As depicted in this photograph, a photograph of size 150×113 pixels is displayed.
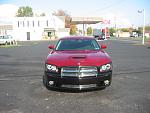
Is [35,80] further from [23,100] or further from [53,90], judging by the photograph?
[23,100]

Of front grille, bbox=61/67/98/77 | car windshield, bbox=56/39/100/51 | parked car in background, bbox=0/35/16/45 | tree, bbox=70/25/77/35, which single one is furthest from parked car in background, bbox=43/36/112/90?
tree, bbox=70/25/77/35

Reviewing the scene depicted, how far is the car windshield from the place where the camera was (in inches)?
327

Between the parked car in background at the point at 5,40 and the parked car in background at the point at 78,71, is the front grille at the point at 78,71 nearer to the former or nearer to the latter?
the parked car in background at the point at 78,71

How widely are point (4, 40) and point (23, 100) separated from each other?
36760 millimetres

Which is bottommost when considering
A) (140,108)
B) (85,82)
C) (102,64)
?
(140,108)

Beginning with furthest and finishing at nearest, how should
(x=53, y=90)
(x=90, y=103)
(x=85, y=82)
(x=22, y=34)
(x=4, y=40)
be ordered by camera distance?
(x=22, y=34) → (x=4, y=40) → (x=53, y=90) → (x=85, y=82) → (x=90, y=103)

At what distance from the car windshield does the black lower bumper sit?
1639mm

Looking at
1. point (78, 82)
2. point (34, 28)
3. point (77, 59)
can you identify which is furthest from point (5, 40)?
point (34, 28)

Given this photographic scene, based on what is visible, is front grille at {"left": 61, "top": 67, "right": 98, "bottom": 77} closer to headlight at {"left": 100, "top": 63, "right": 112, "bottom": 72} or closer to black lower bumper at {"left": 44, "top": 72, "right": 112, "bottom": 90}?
black lower bumper at {"left": 44, "top": 72, "right": 112, "bottom": 90}

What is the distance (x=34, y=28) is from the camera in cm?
7938

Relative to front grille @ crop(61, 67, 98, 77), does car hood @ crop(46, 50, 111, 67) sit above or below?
above

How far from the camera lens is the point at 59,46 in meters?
8.46

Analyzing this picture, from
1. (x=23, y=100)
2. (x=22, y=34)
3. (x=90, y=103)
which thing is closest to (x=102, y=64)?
(x=90, y=103)

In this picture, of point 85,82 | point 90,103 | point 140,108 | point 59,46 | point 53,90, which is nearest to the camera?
point 140,108
